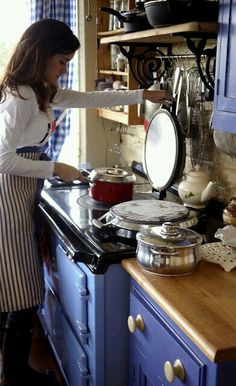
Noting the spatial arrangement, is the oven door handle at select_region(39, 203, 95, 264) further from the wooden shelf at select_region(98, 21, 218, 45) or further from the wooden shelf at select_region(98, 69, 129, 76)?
the wooden shelf at select_region(98, 69, 129, 76)

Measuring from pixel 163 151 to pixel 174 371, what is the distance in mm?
1033

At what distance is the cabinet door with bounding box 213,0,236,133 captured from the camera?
1.28 m

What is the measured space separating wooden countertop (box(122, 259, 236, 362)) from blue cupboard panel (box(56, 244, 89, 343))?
227mm

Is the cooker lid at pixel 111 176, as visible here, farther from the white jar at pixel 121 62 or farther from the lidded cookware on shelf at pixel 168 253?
the white jar at pixel 121 62

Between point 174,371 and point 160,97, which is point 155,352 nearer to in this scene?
point 174,371

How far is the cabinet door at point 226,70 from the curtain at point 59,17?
57.0 inches

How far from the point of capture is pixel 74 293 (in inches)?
61.2

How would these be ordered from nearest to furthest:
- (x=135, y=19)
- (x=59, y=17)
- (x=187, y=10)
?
(x=187, y=10) → (x=135, y=19) → (x=59, y=17)

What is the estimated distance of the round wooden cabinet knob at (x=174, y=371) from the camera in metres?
1.03

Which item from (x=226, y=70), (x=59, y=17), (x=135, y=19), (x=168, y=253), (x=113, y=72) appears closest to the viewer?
(x=168, y=253)

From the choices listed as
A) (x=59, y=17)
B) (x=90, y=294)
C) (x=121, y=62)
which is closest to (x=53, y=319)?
(x=90, y=294)

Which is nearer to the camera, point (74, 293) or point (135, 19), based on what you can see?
point (74, 293)

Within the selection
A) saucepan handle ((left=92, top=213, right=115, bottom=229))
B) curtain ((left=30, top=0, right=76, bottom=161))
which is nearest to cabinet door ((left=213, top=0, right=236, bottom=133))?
saucepan handle ((left=92, top=213, right=115, bottom=229))

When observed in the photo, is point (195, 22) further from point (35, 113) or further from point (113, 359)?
point (113, 359)
